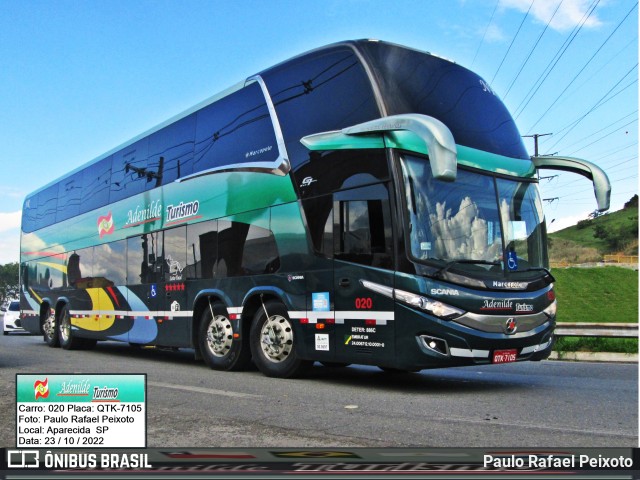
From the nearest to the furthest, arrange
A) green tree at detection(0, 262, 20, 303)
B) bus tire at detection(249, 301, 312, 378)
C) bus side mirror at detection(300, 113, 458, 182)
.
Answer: bus side mirror at detection(300, 113, 458, 182)
bus tire at detection(249, 301, 312, 378)
green tree at detection(0, 262, 20, 303)

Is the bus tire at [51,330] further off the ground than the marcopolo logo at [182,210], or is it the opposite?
the marcopolo logo at [182,210]

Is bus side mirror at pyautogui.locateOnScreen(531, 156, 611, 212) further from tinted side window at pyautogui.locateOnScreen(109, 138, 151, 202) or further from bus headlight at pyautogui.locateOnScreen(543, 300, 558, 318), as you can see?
tinted side window at pyautogui.locateOnScreen(109, 138, 151, 202)

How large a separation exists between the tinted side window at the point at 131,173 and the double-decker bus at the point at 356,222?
1193 millimetres

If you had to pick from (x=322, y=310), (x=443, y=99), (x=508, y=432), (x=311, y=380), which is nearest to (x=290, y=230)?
(x=322, y=310)

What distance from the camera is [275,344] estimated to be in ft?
31.9

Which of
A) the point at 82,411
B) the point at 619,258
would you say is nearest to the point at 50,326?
the point at 82,411

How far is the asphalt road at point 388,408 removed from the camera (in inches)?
213

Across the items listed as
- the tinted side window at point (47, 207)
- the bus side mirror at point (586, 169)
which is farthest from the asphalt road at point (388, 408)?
the tinted side window at point (47, 207)

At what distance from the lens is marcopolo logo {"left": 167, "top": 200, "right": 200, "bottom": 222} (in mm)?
11770

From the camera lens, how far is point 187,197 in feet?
39.5

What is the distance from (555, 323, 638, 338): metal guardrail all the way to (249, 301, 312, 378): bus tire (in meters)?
7.27

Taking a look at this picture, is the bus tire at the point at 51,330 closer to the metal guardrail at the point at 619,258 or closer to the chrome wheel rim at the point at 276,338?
the chrome wheel rim at the point at 276,338

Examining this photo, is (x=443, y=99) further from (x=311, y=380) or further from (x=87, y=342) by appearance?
(x=87, y=342)

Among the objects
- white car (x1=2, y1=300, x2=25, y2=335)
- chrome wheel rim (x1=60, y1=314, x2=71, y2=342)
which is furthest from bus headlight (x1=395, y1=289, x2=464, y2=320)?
white car (x1=2, y1=300, x2=25, y2=335)
